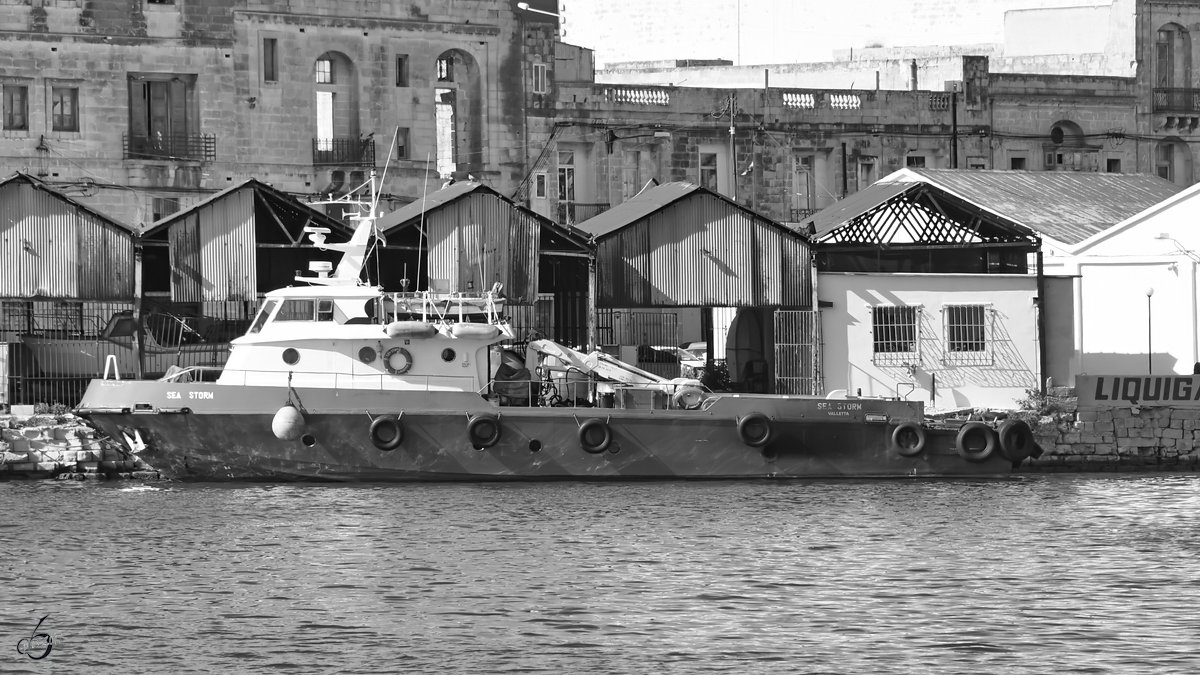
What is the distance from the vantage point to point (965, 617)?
25.8 metres

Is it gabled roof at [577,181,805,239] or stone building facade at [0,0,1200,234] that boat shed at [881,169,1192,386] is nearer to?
gabled roof at [577,181,805,239]

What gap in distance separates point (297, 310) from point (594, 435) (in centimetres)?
555

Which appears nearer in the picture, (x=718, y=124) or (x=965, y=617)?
(x=965, y=617)

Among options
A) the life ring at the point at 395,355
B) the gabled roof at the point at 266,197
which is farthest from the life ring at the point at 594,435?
the gabled roof at the point at 266,197

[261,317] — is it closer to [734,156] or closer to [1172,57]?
[734,156]

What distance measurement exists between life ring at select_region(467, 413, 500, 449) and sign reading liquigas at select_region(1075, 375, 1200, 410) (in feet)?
39.1

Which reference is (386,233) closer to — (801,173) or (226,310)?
(226,310)

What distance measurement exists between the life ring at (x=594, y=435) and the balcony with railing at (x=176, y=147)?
65.5ft

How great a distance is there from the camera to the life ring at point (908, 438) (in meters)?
38.3

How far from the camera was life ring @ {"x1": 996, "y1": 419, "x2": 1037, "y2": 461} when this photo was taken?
39.0m

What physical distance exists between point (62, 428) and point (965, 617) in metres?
19.6

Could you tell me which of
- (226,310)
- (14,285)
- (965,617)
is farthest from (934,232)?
(965,617)

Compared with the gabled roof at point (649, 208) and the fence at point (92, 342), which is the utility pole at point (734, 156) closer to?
the gabled roof at point (649, 208)

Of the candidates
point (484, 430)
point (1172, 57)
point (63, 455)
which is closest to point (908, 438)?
point (484, 430)
